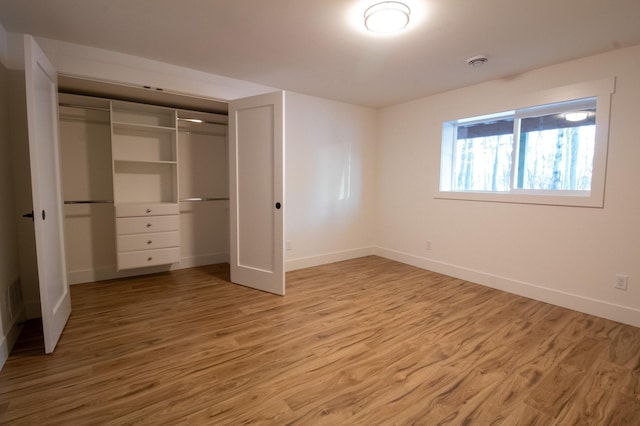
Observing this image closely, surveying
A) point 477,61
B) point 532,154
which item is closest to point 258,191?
point 477,61

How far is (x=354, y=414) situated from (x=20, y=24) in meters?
3.54

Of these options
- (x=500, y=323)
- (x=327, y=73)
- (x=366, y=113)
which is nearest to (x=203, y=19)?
(x=327, y=73)

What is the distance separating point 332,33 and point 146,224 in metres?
2.80

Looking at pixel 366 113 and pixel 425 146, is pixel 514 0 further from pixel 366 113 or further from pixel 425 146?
pixel 366 113

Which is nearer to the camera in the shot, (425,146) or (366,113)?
(425,146)

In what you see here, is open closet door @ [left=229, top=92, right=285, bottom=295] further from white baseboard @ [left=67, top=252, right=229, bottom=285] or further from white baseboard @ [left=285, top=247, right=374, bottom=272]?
white baseboard @ [left=67, top=252, right=229, bottom=285]

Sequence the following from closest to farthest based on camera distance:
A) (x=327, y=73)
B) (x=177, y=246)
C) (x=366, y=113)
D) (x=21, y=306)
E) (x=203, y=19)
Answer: (x=203, y=19), (x=21, y=306), (x=327, y=73), (x=177, y=246), (x=366, y=113)

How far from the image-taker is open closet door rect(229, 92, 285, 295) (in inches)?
121

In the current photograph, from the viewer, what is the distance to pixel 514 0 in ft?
6.23

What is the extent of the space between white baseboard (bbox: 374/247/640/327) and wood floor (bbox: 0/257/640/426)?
12cm

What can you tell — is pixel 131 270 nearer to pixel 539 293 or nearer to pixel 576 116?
pixel 539 293

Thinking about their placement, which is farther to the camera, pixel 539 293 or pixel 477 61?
pixel 539 293

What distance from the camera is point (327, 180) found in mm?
4363

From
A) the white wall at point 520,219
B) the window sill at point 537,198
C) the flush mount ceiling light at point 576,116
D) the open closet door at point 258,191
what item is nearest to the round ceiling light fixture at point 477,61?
the white wall at point 520,219
